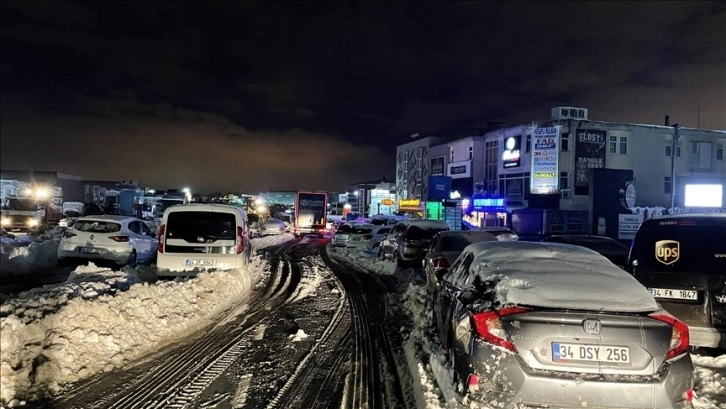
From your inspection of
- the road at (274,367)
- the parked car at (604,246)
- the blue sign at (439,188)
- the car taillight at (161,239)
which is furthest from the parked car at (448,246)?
the blue sign at (439,188)

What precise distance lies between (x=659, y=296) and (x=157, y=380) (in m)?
6.18

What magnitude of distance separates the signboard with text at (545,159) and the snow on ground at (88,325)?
37714mm

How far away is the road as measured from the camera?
5035 millimetres

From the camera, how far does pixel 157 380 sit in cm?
553

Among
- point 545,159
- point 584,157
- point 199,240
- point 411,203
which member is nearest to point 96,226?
point 199,240

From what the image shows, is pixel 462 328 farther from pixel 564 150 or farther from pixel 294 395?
pixel 564 150

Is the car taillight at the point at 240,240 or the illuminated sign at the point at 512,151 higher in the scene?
the illuminated sign at the point at 512,151

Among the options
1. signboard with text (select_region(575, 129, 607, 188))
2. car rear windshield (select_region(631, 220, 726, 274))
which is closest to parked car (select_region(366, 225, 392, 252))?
car rear windshield (select_region(631, 220, 726, 274))

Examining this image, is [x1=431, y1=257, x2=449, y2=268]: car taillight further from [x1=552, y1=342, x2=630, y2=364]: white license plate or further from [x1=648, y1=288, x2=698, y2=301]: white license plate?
[x1=552, y1=342, x2=630, y2=364]: white license plate

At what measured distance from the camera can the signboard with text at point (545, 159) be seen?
42.1 m

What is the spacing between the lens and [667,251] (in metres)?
6.46

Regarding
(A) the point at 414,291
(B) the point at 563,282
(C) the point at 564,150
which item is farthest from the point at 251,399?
(C) the point at 564,150

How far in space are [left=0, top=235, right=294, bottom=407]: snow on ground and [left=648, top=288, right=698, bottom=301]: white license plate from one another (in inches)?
264

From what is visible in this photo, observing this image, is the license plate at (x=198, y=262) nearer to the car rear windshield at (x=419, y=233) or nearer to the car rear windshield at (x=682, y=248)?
the car rear windshield at (x=419, y=233)
